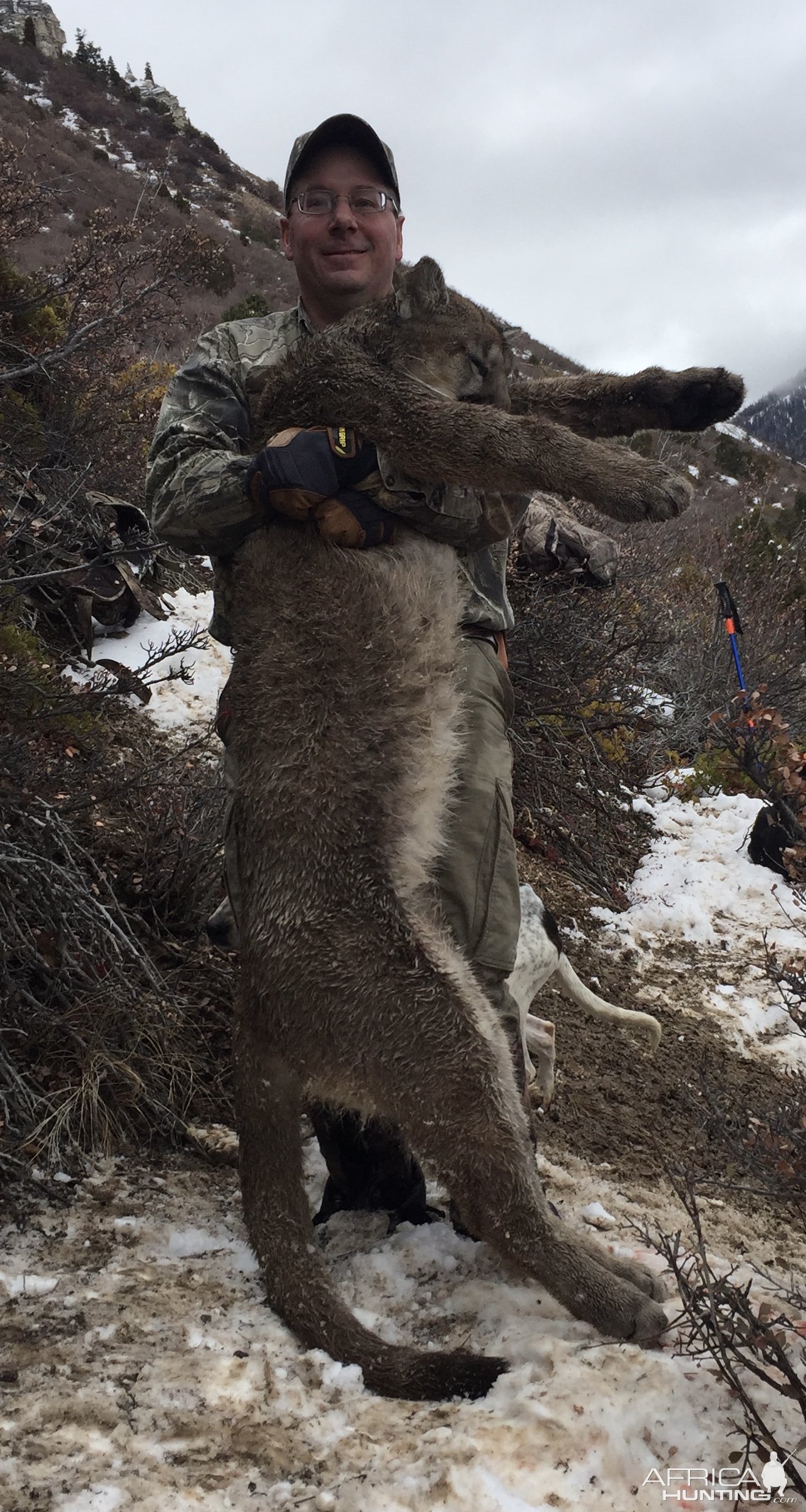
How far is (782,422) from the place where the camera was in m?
65.0

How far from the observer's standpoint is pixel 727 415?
306 centimetres

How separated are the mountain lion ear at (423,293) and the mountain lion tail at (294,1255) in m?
2.30

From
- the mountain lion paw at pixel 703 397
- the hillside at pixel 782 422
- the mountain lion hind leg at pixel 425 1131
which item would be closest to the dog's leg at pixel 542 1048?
the mountain lion hind leg at pixel 425 1131

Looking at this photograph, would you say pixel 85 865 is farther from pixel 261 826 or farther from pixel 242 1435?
pixel 242 1435

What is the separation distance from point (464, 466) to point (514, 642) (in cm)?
440

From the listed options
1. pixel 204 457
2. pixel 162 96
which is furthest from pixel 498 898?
pixel 162 96

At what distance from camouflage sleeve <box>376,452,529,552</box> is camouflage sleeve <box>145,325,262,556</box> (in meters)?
0.43

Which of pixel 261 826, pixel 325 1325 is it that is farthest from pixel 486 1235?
pixel 261 826

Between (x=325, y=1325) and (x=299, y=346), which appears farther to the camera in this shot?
(x=299, y=346)

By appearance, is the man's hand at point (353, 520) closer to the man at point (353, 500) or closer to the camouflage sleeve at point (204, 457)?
the man at point (353, 500)

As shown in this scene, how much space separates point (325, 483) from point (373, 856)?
43.3 inches

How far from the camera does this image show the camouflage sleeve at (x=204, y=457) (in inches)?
112

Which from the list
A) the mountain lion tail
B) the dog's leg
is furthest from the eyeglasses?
the dog's leg

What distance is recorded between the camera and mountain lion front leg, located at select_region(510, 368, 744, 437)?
301cm
